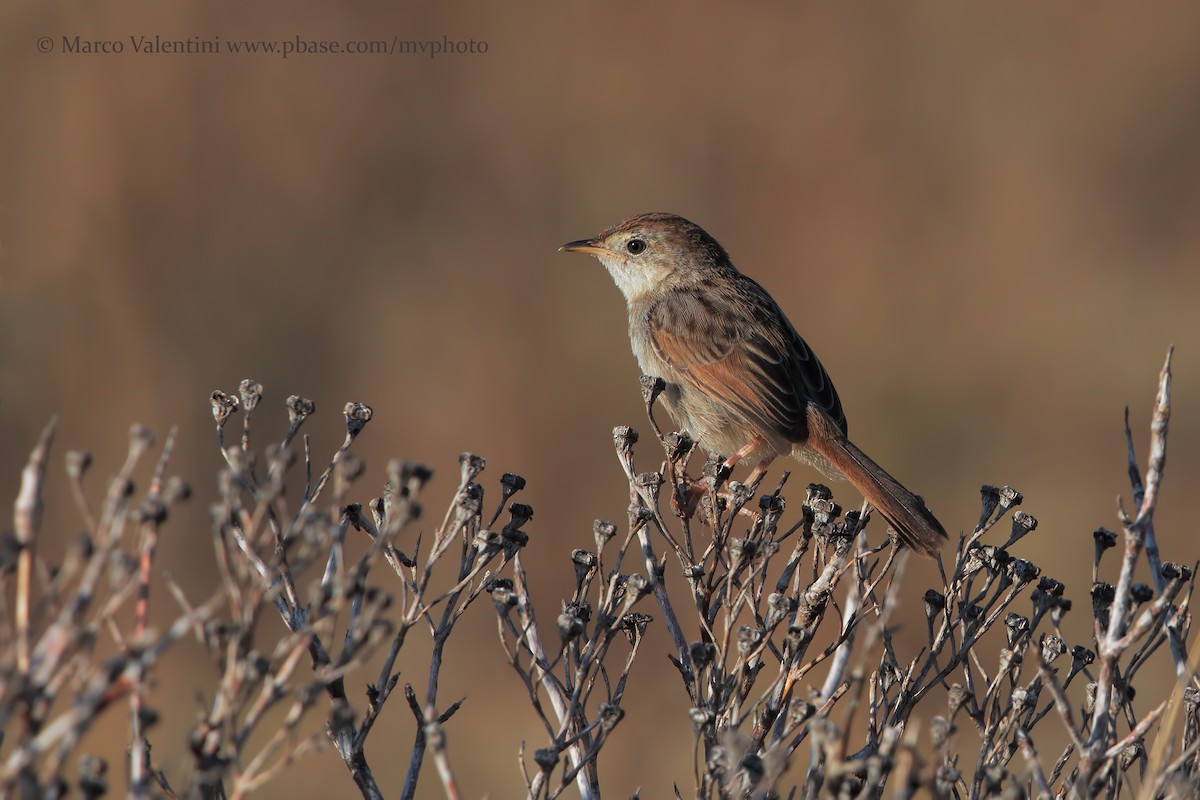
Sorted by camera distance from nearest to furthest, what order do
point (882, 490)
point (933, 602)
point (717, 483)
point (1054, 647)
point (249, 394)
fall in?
1. point (249, 394)
2. point (1054, 647)
3. point (933, 602)
4. point (717, 483)
5. point (882, 490)

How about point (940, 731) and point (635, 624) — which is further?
point (635, 624)

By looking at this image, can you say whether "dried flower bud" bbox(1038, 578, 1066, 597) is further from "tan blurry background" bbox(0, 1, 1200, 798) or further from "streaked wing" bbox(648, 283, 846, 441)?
"tan blurry background" bbox(0, 1, 1200, 798)

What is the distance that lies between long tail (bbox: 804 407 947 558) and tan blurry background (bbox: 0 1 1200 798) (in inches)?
144

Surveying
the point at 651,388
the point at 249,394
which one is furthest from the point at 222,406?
the point at 651,388

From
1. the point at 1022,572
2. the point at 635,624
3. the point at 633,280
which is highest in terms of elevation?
the point at 633,280

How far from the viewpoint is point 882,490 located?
450 centimetres

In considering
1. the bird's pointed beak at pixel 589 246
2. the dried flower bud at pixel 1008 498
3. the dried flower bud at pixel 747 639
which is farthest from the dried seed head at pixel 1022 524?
the bird's pointed beak at pixel 589 246

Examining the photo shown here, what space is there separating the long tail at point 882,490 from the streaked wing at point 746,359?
83mm

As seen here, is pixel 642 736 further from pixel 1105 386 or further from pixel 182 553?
pixel 1105 386

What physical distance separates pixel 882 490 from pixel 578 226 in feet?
18.3

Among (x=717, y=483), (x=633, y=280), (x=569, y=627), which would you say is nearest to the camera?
(x=569, y=627)

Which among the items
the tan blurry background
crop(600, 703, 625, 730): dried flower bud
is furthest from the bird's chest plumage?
the tan blurry background

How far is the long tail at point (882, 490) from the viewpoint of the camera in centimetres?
425

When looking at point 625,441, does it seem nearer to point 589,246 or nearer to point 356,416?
point 356,416
